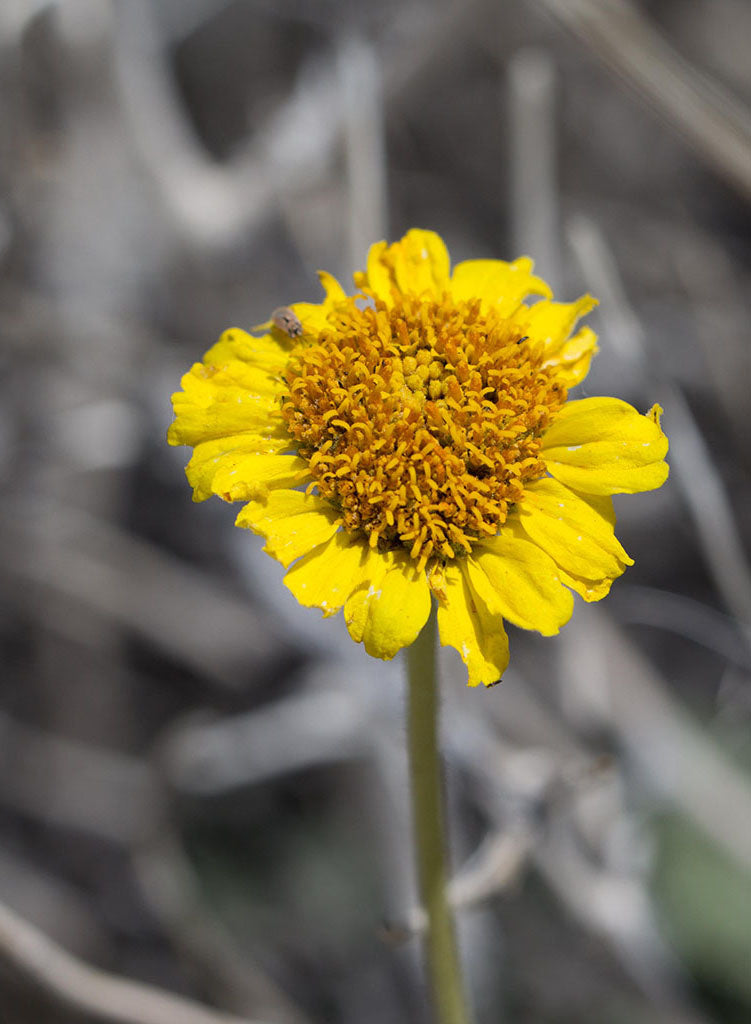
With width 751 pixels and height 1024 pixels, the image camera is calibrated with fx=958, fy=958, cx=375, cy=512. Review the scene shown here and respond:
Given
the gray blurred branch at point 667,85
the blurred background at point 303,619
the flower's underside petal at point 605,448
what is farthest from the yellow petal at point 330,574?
the gray blurred branch at point 667,85

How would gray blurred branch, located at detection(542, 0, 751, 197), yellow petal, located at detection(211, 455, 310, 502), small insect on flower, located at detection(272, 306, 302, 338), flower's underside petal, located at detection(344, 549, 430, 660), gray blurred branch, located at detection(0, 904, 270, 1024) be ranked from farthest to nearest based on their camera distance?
gray blurred branch, located at detection(542, 0, 751, 197) < gray blurred branch, located at detection(0, 904, 270, 1024) < small insect on flower, located at detection(272, 306, 302, 338) < yellow petal, located at detection(211, 455, 310, 502) < flower's underside petal, located at detection(344, 549, 430, 660)

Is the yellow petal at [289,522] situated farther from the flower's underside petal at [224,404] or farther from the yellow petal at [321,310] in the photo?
the yellow petal at [321,310]

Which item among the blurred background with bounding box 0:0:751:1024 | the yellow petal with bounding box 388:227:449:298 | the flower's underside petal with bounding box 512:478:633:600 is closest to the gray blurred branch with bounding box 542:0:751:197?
the blurred background with bounding box 0:0:751:1024

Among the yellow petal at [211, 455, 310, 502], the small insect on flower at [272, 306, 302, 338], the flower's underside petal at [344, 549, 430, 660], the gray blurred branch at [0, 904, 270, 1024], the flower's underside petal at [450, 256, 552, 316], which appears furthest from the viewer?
the gray blurred branch at [0, 904, 270, 1024]

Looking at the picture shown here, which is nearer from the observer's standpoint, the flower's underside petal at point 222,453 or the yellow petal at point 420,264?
the flower's underside petal at point 222,453

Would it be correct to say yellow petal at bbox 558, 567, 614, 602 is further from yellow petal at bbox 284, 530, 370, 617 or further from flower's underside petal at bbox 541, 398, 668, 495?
yellow petal at bbox 284, 530, 370, 617

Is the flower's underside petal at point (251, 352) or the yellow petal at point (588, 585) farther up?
the flower's underside petal at point (251, 352)

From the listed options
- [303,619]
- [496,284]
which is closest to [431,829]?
[496,284]

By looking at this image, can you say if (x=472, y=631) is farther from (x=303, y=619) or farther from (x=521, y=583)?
(x=303, y=619)
